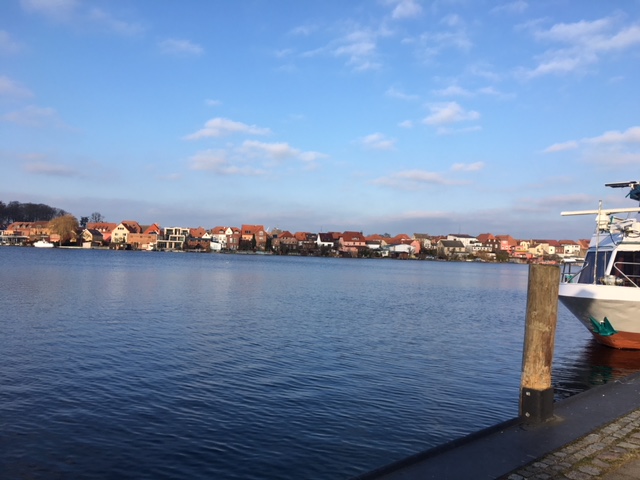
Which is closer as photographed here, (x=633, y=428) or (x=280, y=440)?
(x=633, y=428)

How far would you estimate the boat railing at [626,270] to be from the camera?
20.6 metres

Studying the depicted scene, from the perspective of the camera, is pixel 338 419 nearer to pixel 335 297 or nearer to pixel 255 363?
pixel 255 363

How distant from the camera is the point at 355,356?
19.9 m

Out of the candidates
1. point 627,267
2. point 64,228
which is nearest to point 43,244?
point 64,228

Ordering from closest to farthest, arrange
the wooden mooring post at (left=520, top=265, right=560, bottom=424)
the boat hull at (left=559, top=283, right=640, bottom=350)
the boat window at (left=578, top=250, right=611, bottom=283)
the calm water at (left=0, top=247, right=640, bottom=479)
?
1. the wooden mooring post at (left=520, top=265, right=560, bottom=424)
2. the calm water at (left=0, top=247, right=640, bottom=479)
3. the boat hull at (left=559, top=283, right=640, bottom=350)
4. the boat window at (left=578, top=250, right=611, bottom=283)

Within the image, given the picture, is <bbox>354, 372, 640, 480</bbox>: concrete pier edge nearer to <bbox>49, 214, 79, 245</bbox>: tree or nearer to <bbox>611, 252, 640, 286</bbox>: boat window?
<bbox>611, 252, 640, 286</bbox>: boat window

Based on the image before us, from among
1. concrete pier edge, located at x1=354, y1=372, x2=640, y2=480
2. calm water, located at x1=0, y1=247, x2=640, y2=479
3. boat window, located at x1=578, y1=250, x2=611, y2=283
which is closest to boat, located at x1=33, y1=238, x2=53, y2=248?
calm water, located at x1=0, y1=247, x2=640, y2=479

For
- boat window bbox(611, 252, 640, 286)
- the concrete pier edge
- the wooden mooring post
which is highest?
boat window bbox(611, 252, 640, 286)

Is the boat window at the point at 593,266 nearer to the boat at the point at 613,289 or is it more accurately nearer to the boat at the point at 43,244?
the boat at the point at 613,289

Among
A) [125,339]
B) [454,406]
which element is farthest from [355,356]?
Result: [125,339]

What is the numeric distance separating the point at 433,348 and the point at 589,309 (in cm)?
600

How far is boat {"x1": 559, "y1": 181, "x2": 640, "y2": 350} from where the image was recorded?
19.8m

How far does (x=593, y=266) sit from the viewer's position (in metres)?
23.7

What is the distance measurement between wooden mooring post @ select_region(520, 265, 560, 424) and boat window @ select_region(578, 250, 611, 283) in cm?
1394
